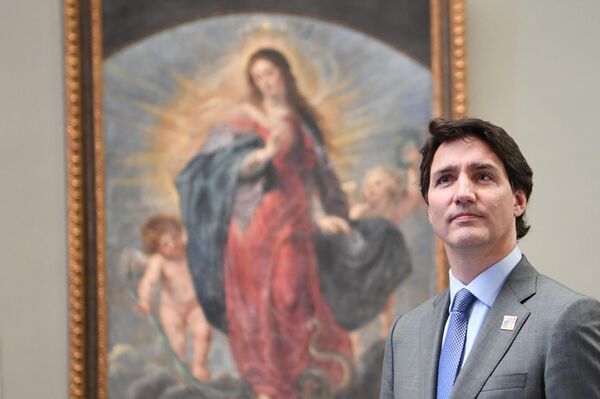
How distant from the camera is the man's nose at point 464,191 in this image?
3254mm

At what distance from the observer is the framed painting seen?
5.94 m

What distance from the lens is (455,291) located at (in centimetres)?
345

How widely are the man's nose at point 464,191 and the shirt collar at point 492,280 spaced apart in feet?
0.83

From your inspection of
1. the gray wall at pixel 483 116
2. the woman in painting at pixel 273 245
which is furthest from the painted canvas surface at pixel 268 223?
the gray wall at pixel 483 116

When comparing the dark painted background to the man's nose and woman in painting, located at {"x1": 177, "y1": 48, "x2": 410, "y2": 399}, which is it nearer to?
woman in painting, located at {"x1": 177, "y1": 48, "x2": 410, "y2": 399}

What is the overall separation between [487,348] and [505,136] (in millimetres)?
695

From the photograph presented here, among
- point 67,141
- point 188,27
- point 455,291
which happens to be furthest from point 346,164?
point 455,291

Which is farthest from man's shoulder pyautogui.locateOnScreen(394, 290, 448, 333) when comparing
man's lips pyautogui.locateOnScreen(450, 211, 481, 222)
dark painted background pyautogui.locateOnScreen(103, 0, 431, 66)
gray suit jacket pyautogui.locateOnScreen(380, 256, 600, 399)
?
dark painted background pyautogui.locateOnScreen(103, 0, 431, 66)

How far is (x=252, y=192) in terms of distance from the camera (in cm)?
596

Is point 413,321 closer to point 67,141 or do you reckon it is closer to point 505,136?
point 505,136

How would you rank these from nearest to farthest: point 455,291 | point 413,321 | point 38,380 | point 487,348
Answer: point 487,348 → point 455,291 → point 413,321 → point 38,380

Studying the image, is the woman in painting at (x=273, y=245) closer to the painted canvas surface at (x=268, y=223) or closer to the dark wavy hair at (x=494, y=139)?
the painted canvas surface at (x=268, y=223)

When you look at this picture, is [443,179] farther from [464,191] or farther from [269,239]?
[269,239]

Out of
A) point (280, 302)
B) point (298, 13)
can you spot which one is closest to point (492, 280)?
point (280, 302)
